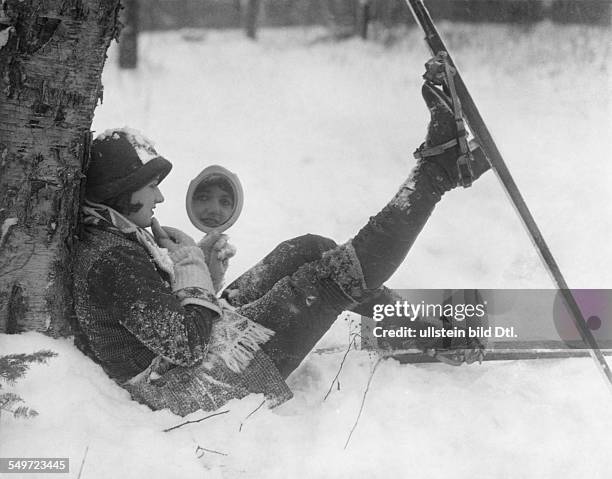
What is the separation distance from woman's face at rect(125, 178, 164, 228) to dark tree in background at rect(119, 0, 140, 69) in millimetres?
4828

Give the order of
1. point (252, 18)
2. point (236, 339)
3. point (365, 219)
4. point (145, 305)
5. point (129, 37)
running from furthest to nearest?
point (252, 18)
point (129, 37)
point (365, 219)
point (236, 339)
point (145, 305)

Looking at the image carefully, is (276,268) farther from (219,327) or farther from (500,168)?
(500,168)

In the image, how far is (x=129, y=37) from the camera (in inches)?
275

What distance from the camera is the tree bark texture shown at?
2.00 metres

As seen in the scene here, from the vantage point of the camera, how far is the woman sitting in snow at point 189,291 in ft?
6.76

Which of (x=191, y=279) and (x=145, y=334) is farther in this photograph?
(x=191, y=279)

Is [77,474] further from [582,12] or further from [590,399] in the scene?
[582,12]

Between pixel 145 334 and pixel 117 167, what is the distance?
0.52 metres

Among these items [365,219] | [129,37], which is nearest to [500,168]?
[365,219]

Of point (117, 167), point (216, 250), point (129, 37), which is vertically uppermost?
point (129, 37)

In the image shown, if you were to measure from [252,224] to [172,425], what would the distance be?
103 inches

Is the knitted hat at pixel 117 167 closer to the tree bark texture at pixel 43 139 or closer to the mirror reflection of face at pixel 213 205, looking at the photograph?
the tree bark texture at pixel 43 139

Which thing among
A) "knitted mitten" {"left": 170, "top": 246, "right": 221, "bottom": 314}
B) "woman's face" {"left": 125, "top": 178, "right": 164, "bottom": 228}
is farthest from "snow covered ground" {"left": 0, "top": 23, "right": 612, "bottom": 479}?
"woman's face" {"left": 125, "top": 178, "right": 164, "bottom": 228}

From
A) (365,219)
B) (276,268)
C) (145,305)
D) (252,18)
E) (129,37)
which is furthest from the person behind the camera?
(252,18)
